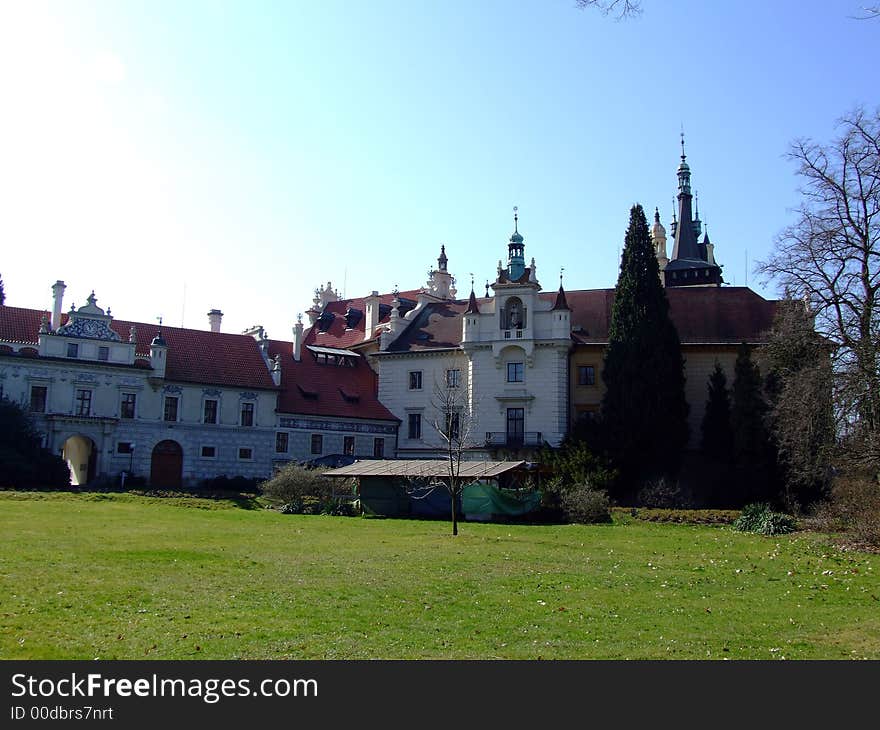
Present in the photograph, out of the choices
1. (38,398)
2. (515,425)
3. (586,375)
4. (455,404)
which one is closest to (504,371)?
(515,425)

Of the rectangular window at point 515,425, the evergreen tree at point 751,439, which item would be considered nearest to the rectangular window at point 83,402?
the rectangular window at point 515,425

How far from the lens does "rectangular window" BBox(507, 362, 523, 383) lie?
5505cm

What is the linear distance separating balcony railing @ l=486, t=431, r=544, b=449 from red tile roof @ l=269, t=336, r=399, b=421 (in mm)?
8925

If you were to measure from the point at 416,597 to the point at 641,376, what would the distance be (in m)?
35.3

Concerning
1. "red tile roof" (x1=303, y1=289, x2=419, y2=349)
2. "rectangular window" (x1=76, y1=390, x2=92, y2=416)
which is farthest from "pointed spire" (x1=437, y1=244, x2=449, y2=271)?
"rectangular window" (x1=76, y1=390, x2=92, y2=416)

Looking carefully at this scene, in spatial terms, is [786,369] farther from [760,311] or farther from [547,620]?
[547,620]

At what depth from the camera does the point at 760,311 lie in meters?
53.5

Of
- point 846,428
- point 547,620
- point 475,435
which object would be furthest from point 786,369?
point 547,620

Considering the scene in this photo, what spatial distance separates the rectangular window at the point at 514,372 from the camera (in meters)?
55.0

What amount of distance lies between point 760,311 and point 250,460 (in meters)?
33.0

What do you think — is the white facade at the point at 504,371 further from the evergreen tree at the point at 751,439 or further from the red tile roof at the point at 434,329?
the evergreen tree at the point at 751,439

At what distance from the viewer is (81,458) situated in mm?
54625

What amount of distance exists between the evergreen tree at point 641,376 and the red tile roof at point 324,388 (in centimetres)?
1814

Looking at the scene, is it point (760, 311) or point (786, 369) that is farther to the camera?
point (760, 311)
